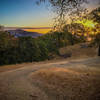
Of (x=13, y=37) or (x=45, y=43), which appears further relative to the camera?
(x=45, y=43)

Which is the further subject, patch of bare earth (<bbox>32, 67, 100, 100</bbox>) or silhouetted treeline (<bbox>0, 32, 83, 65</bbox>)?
silhouetted treeline (<bbox>0, 32, 83, 65</bbox>)

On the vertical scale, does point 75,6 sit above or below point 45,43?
above

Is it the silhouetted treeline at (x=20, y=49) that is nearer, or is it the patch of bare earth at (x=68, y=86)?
Result: the patch of bare earth at (x=68, y=86)

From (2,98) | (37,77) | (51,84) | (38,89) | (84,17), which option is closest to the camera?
(2,98)

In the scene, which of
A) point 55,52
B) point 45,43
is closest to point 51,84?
point 45,43

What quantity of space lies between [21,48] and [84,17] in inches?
517

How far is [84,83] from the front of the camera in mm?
4805

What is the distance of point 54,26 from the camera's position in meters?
5.04

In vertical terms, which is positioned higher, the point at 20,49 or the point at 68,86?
the point at 20,49

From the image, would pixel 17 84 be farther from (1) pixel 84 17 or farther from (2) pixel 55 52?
(2) pixel 55 52

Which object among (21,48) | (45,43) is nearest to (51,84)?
(21,48)

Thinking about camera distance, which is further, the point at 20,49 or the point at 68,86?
the point at 20,49

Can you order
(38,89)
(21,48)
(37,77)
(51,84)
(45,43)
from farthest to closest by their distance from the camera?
(45,43) < (21,48) < (37,77) < (51,84) < (38,89)

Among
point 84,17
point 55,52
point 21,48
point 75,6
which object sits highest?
point 75,6
